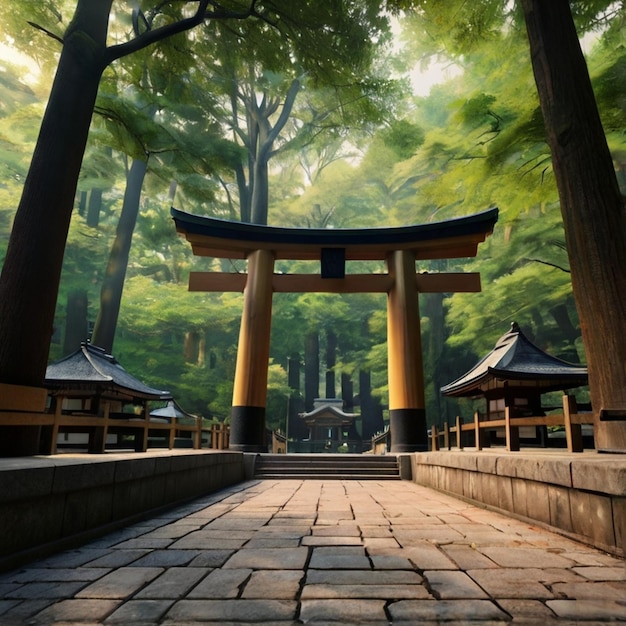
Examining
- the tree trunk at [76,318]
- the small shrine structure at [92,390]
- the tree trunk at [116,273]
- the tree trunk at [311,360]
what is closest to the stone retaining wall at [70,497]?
the small shrine structure at [92,390]

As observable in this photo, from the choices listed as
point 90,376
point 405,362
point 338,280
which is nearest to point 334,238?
point 338,280

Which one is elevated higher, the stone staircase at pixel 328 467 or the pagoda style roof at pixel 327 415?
the pagoda style roof at pixel 327 415

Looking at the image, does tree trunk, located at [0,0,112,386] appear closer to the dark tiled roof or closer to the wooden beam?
the wooden beam

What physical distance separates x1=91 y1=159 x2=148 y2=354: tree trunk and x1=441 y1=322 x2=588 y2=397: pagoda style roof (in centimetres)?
1256

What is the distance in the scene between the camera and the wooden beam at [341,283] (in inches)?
445

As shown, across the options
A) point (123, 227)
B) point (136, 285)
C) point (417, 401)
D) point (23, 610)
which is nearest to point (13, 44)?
point (123, 227)

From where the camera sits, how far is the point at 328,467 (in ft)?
30.9

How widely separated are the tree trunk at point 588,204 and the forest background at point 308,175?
3.67 m

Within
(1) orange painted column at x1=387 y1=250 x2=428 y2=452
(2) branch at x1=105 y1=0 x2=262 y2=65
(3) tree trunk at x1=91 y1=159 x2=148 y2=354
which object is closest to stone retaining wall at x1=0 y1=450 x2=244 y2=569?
(2) branch at x1=105 y1=0 x2=262 y2=65

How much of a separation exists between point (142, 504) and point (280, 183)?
2727 cm

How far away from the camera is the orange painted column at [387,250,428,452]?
395 inches

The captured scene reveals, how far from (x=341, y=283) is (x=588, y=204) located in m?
6.92

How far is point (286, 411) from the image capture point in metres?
27.5

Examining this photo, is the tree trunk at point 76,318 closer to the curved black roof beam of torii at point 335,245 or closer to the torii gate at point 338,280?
the curved black roof beam of torii at point 335,245
